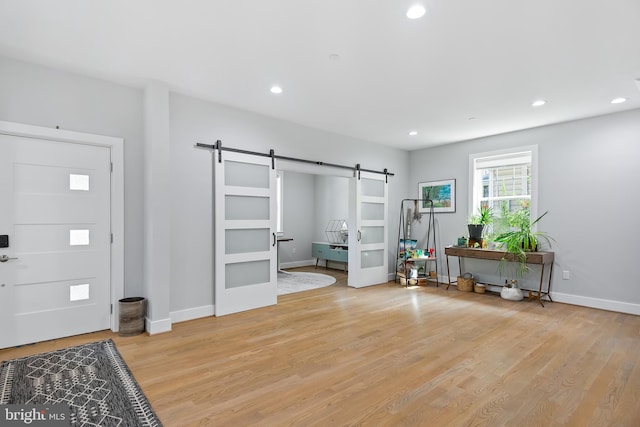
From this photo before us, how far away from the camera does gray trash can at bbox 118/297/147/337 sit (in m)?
3.41

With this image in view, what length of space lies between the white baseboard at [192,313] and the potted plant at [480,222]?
4.29 metres

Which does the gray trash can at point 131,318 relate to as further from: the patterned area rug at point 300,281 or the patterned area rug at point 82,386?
the patterned area rug at point 300,281

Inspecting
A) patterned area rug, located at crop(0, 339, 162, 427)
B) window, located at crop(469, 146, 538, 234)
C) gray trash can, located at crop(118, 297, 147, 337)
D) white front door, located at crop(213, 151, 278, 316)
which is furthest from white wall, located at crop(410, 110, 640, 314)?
gray trash can, located at crop(118, 297, 147, 337)

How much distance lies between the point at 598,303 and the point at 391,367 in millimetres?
3744

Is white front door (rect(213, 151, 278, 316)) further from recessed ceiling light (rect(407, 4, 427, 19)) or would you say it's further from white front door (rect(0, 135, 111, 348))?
recessed ceiling light (rect(407, 4, 427, 19))

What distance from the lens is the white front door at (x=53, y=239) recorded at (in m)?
Result: 3.04

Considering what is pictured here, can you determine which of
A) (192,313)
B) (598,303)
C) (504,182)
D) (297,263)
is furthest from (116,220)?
(598,303)

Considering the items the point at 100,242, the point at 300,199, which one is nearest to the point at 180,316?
the point at 100,242

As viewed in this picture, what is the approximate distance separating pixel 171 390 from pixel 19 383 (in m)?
1.12

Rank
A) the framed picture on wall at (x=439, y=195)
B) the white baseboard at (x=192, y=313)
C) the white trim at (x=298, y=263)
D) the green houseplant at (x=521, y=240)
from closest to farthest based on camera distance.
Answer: the white baseboard at (x=192, y=313)
the green houseplant at (x=521, y=240)
the framed picture on wall at (x=439, y=195)
the white trim at (x=298, y=263)

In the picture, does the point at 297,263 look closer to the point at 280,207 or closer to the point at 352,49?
the point at 280,207

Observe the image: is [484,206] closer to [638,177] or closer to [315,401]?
[638,177]

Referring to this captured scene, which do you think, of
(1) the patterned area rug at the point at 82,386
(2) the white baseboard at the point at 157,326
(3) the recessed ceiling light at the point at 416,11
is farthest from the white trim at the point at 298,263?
(3) the recessed ceiling light at the point at 416,11

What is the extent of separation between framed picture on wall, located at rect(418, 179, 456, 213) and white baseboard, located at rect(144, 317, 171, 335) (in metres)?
5.04
